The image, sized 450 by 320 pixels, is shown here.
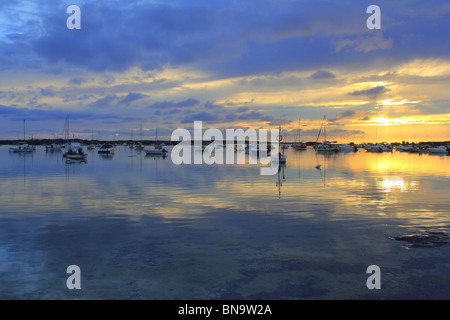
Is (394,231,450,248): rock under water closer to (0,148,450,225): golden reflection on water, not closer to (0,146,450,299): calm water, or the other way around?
(0,146,450,299): calm water

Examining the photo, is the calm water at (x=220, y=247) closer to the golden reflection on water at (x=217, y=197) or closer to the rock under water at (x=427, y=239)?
the golden reflection on water at (x=217, y=197)

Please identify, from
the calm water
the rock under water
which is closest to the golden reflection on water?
the calm water

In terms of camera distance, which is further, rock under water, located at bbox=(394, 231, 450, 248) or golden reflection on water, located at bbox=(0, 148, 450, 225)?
golden reflection on water, located at bbox=(0, 148, 450, 225)

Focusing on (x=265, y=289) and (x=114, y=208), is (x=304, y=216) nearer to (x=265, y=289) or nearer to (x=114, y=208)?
(x=265, y=289)

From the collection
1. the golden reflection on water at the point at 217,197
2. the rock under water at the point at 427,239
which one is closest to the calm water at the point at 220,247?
the golden reflection on water at the point at 217,197

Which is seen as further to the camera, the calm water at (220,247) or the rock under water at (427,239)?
the rock under water at (427,239)

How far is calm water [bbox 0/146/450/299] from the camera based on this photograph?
10.0 meters

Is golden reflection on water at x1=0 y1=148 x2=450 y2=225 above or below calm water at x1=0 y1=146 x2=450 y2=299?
above

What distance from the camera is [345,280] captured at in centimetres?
1055

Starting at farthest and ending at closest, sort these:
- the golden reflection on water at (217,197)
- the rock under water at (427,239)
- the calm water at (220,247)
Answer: the golden reflection on water at (217,197)
the rock under water at (427,239)
the calm water at (220,247)

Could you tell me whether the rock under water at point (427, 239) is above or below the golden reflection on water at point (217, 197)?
below

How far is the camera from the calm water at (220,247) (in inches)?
395
